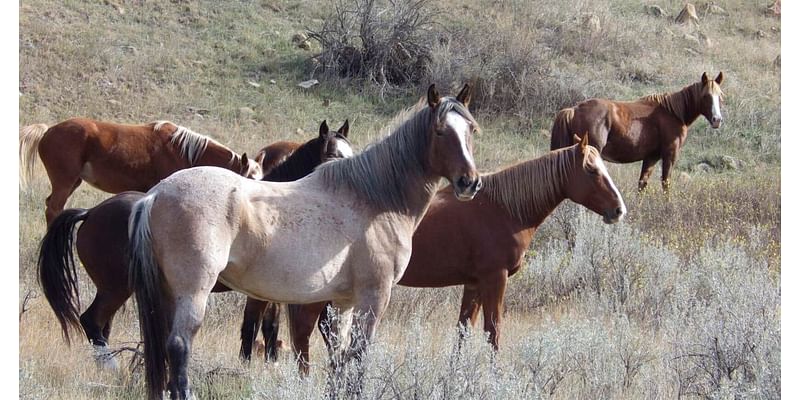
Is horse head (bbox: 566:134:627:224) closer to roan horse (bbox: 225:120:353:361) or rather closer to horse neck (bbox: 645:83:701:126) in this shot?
roan horse (bbox: 225:120:353:361)

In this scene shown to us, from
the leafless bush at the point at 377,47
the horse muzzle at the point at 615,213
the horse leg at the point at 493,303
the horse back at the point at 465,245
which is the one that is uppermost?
the horse muzzle at the point at 615,213

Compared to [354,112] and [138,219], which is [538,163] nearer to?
[138,219]

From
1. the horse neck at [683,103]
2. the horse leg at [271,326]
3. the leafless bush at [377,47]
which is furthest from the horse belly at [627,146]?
the horse leg at [271,326]

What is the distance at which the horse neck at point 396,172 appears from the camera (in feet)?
18.2

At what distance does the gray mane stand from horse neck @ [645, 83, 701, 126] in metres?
9.33

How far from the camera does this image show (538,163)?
22.8ft

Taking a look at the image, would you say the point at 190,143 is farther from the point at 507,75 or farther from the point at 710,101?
the point at 507,75

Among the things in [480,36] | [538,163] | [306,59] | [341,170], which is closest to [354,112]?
[306,59]

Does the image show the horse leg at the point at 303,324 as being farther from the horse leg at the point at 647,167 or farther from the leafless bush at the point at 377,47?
the leafless bush at the point at 377,47

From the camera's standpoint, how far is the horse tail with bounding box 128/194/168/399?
16.1 feet

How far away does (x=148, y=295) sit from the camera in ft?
16.2

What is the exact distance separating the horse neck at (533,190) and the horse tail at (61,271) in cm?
279

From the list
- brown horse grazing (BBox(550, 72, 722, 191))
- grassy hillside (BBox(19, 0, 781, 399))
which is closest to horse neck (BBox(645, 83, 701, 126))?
brown horse grazing (BBox(550, 72, 722, 191))

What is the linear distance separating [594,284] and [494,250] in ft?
9.02
